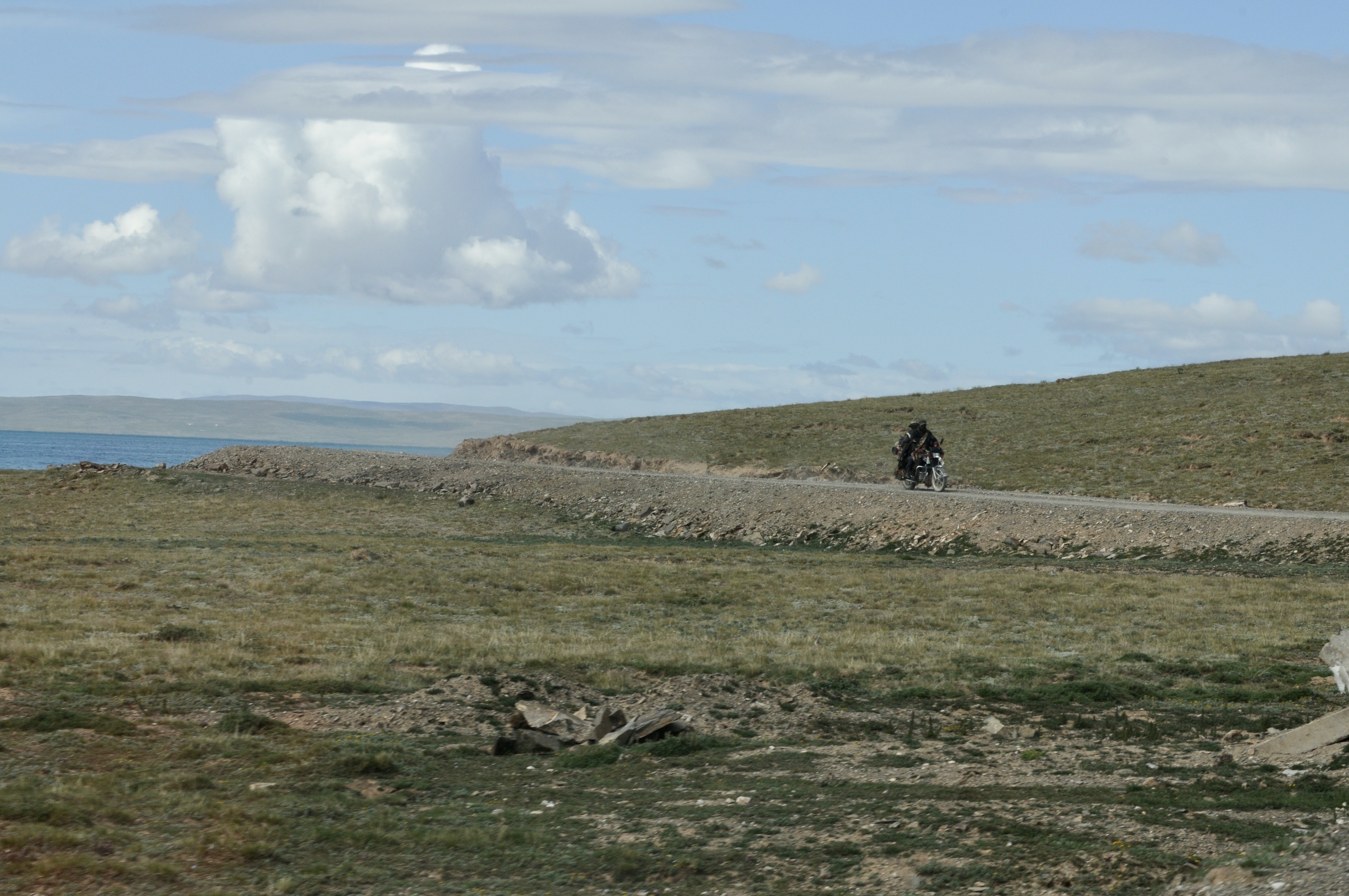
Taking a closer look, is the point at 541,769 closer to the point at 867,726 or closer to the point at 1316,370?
the point at 867,726

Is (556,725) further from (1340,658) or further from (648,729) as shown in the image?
(1340,658)

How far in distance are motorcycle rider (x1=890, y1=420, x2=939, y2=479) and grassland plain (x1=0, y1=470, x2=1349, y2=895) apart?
9.86 metres

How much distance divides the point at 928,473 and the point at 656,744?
101ft

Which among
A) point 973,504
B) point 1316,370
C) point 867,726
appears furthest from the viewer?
point 1316,370

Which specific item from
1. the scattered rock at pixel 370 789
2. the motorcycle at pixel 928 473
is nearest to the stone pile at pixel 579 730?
the scattered rock at pixel 370 789

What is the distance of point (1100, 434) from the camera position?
56500 mm

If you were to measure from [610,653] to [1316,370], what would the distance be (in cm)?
6041

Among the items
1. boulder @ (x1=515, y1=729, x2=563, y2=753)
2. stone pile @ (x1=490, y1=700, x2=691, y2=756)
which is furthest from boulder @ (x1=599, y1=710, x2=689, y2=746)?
boulder @ (x1=515, y1=729, x2=563, y2=753)

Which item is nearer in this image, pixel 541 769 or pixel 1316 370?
pixel 541 769

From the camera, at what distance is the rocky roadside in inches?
1291

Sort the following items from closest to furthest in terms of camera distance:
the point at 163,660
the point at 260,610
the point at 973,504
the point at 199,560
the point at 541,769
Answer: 1. the point at 541,769
2. the point at 163,660
3. the point at 260,610
4. the point at 199,560
5. the point at 973,504

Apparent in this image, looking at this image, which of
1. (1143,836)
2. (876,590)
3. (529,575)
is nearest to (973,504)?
(876,590)

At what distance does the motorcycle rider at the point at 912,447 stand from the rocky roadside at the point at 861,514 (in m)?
1.04

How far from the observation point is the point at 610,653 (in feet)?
62.5
